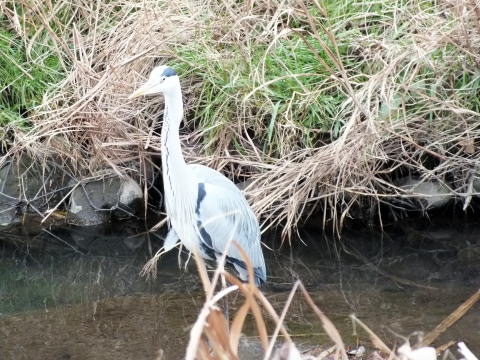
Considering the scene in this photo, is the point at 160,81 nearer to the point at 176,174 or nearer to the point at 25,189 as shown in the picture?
the point at 176,174

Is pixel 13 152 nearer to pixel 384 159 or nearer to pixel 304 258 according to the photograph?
pixel 304 258

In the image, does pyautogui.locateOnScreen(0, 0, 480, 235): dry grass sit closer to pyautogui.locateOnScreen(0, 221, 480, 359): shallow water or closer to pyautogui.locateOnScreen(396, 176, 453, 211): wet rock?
pyautogui.locateOnScreen(396, 176, 453, 211): wet rock

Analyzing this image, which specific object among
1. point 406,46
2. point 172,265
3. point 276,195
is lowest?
point 172,265

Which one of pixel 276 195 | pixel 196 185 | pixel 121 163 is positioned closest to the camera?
pixel 196 185

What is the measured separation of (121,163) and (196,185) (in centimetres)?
171

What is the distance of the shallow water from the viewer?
409 centimetres

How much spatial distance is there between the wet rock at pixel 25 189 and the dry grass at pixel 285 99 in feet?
0.60

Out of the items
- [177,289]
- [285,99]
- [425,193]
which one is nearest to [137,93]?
[177,289]

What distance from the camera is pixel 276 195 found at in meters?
4.95

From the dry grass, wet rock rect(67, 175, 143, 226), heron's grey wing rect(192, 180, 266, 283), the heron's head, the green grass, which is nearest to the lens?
the heron's head

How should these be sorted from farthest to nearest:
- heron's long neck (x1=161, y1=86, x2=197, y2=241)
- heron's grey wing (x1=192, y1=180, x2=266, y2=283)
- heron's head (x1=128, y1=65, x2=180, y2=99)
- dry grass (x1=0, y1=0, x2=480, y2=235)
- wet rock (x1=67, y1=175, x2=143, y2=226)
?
wet rock (x1=67, y1=175, x2=143, y2=226), dry grass (x1=0, y1=0, x2=480, y2=235), heron's grey wing (x1=192, y1=180, x2=266, y2=283), heron's long neck (x1=161, y1=86, x2=197, y2=241), heron's head (x1=128, y1=65, x2=180, y2=99)

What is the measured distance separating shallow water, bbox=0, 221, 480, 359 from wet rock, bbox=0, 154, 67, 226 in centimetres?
24

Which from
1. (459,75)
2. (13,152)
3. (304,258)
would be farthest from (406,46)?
(13,152)

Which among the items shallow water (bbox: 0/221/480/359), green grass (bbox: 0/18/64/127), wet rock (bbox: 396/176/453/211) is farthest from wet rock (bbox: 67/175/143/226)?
wet rock (bbox: 396/176/453/211)
